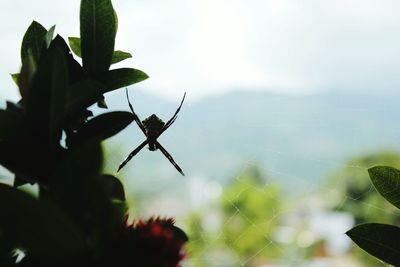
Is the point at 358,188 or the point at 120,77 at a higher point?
the point at 120,77

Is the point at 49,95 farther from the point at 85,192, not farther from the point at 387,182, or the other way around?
the point at 387,182

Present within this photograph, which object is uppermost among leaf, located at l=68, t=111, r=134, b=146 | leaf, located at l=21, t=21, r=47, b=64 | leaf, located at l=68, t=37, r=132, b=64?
leaf, located at l=21, t=21, r=47, b=64

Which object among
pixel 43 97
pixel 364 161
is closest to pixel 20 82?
pixel 43 97

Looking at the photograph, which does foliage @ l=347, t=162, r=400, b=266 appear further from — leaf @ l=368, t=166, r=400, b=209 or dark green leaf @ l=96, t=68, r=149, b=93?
dark green leaf @ l=96, t=68, r=149, b=93

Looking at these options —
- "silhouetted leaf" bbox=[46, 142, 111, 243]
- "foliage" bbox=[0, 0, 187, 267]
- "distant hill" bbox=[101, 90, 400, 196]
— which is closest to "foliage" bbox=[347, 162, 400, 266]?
"foliage" bbox=[0, 0, 187, 267]

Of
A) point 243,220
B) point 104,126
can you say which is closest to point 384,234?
point 104,126

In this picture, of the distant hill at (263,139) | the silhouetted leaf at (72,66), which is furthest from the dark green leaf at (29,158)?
the distant hill at (263,139)
